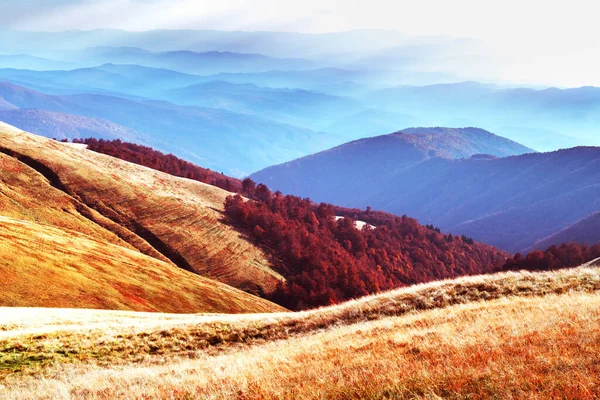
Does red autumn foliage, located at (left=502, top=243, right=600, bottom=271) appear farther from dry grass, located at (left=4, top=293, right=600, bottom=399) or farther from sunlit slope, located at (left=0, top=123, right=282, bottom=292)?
dry grass, located at (left=4, top=293, right=600, bottom=399)

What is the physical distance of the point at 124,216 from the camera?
118m

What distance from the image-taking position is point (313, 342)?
2056 cm

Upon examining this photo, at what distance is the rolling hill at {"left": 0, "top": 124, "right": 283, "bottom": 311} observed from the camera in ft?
287

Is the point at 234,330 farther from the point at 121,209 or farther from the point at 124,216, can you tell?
the point at 121,209

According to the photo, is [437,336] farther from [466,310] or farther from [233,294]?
[233,294]

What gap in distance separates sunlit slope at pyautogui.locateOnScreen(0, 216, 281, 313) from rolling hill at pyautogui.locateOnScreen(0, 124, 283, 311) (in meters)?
0.63

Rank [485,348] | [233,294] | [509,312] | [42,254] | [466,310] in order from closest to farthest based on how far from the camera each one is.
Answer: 1. [485,348]
2. [509,312]
3. [466,310]
4. [42,254]
5. [233,294]

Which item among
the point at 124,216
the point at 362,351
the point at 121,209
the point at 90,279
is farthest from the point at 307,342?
the point at 121,209

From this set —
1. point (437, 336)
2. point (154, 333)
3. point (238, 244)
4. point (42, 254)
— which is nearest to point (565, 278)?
point (437, 336)

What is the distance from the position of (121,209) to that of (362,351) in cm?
11448

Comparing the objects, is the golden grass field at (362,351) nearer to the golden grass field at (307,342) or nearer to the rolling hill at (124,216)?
the golden grass field at (307,342)

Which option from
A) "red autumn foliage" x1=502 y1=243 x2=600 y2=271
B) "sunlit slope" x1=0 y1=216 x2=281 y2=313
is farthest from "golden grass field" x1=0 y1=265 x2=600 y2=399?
"red autumn foliage" x1=502 y1=243 x2=600 y2=271

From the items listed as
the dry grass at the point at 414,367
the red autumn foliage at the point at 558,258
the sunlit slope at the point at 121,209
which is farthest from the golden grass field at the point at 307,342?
the red autumn foliage at the point at 558,258

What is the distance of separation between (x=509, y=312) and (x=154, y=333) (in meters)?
19.0
